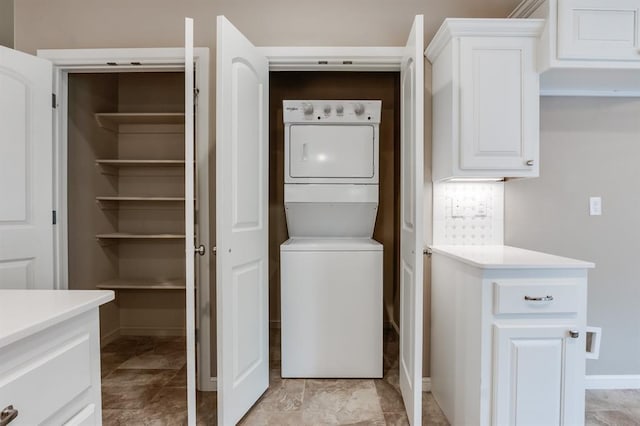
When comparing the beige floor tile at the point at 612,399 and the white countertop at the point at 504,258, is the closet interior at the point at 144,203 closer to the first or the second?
the white countertop at the point at 504,258

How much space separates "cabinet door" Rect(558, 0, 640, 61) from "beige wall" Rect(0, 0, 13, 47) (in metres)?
3.01

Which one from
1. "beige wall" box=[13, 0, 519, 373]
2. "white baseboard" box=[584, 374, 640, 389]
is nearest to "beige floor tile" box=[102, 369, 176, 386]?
"beige wall" box=[13, 0, 519, 373]

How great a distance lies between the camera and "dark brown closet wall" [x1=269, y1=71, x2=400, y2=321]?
3.13m

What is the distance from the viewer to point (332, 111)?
7.67 ft

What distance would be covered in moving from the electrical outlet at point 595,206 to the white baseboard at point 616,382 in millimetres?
1009

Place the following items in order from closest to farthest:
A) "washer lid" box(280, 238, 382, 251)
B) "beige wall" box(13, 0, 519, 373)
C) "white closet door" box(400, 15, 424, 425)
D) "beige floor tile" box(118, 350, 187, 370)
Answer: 1. "white closet door" box(400, 15, 424, 425)
2. "beige wall" box(13, 0, 519, 373)
3. "washer lid" box(280, 238, 382, 251)
4. "beige floor tile" box(118, 350, 187, 370)

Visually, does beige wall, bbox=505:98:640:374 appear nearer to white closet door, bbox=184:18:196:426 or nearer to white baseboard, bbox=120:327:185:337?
white closet door, bbox=184:18:196:426

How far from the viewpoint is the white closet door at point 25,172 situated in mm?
1795

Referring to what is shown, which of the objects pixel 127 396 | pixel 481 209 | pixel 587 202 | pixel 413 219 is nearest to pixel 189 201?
pixel 413 219

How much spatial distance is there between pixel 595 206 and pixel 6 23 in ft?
12.1

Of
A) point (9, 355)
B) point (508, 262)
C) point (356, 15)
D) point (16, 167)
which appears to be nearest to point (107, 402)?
point (16, 167)

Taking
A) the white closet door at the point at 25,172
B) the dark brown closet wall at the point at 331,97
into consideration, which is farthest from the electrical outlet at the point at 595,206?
the white closet door at the point at 25,172

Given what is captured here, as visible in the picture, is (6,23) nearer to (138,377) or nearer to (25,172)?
(25,172)

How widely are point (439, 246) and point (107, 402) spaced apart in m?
2.15
